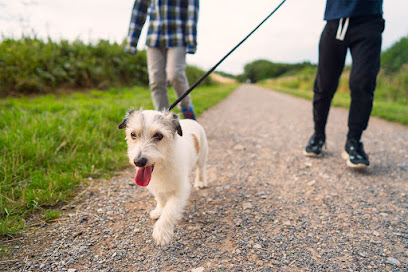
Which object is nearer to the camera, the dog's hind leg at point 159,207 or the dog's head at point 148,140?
the dog's head at point 148,140

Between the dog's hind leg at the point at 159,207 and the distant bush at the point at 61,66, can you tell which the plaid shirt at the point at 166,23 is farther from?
the distant bush at the point at 61,66

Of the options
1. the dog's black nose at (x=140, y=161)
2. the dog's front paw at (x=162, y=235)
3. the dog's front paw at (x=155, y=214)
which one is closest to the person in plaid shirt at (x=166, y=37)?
the dog's front paw at (x=155, y=214)

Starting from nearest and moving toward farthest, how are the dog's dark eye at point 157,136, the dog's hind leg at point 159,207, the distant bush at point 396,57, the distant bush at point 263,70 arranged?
the dog's dark eye at point 157,136
the dog's hind leg at point 159,207
the distant bush at point 396,57
the distant bush at point 263,70

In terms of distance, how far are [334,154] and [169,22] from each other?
13.0 ft

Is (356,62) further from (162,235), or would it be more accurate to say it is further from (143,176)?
(162,235)

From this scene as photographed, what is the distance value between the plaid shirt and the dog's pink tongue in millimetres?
2798

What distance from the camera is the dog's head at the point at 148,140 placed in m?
2.06

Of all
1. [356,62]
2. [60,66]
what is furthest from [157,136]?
[60,66]

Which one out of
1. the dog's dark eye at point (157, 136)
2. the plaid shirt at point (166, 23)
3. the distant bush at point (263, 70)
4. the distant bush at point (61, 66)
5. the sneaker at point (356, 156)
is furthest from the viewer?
the distant bush at point (263, 70)

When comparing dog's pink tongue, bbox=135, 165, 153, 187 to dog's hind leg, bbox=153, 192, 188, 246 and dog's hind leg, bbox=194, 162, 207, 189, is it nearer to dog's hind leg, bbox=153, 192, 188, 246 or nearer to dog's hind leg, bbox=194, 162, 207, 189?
dog's hind leg, bbox=153, 192, 188, 246

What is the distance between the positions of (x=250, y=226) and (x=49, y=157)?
2994 millimetres

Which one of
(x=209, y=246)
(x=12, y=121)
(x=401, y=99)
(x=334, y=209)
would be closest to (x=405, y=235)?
(x=334, y=209)

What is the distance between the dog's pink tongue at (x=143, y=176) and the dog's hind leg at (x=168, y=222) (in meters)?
0.34

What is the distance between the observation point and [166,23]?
4.23m
